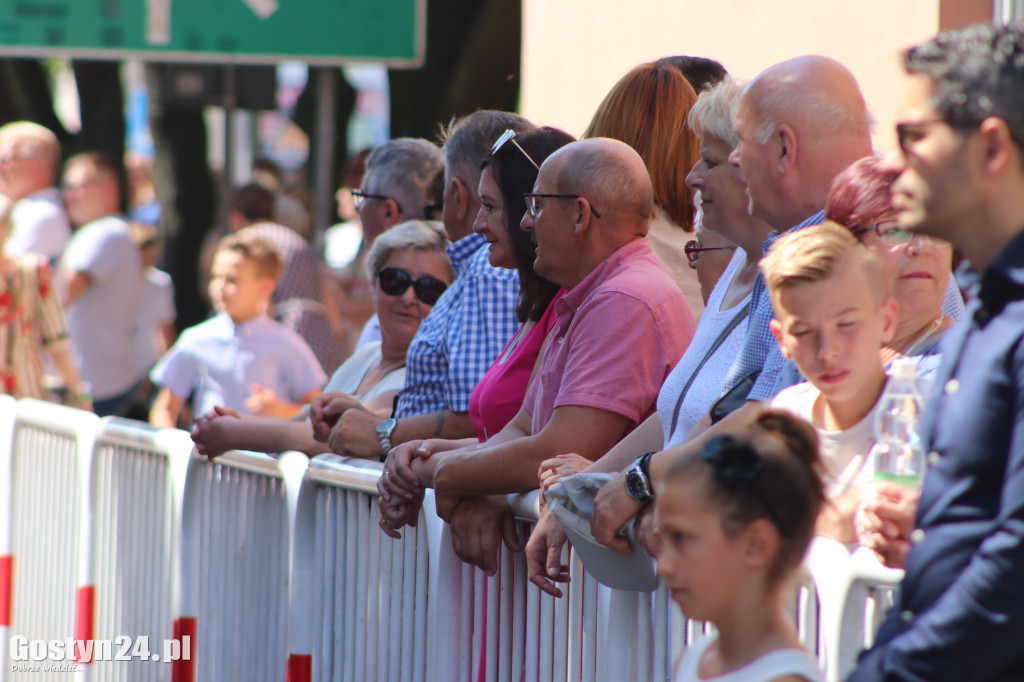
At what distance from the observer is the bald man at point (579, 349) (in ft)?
11.5

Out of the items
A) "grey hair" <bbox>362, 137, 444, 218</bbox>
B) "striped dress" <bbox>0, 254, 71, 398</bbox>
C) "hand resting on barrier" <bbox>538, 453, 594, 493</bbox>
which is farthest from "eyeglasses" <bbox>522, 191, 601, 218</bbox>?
"striped dress" <bbox>0, 254, 71, 398</bbox>

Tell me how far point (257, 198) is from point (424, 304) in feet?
20.0

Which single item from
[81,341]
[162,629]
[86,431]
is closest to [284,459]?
[162,629]

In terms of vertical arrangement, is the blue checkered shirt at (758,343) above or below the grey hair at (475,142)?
below

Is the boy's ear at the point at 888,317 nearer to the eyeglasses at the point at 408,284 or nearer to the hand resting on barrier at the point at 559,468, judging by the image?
the hand resting on barrier at the point at 559,468

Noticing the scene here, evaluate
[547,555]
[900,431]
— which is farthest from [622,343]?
[900,431]

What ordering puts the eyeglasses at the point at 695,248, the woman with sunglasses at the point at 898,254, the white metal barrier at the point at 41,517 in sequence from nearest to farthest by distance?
the woman with sunglasses at the point at 898,254 → the eyeglasses at the point at 695,248 → the white metal barrier at the point at 41,517

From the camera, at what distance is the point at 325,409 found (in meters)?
4.87

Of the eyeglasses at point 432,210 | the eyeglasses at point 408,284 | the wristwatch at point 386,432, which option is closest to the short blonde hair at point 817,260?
the wristwatch at point 386,432

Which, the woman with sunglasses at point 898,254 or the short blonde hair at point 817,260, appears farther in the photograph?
the woman with sunglasses at point 898,254

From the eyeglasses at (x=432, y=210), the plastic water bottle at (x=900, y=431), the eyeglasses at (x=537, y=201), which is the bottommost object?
the plastic water bottle at (x=900, y=431)

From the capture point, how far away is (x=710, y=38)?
6.84 metres

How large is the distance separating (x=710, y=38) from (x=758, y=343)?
4.00 meters

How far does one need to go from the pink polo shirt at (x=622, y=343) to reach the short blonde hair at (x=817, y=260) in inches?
32.9
